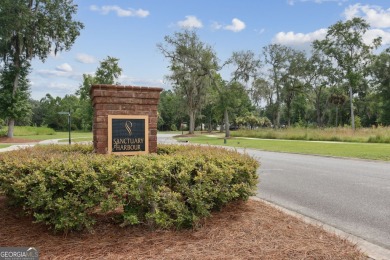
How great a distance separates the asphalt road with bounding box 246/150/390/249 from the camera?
5.27 metres

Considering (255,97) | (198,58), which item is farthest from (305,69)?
(198,58)

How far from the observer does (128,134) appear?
6.20 m

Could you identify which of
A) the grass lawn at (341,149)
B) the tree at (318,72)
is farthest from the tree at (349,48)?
the grass lawn at (341,149)

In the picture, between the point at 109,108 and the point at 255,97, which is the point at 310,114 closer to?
the point at 255,97

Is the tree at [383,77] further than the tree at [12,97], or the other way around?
the tree at [383,77]

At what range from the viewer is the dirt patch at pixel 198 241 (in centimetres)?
356

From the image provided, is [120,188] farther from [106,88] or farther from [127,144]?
[106,88]

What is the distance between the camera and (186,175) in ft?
13.8

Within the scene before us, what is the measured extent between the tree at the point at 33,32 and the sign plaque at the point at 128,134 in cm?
3082

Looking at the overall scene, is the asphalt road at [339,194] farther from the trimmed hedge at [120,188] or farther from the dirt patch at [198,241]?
the trimmed hedge at [120,188]

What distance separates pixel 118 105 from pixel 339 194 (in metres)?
4.93

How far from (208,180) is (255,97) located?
45133mm

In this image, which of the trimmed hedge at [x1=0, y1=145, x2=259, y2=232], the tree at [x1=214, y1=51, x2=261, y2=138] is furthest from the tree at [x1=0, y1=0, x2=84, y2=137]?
the trimmed hedge at [x1=0, y1=145, x2=259, y2=232]

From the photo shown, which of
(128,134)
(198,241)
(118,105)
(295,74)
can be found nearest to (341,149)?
(128,134)
